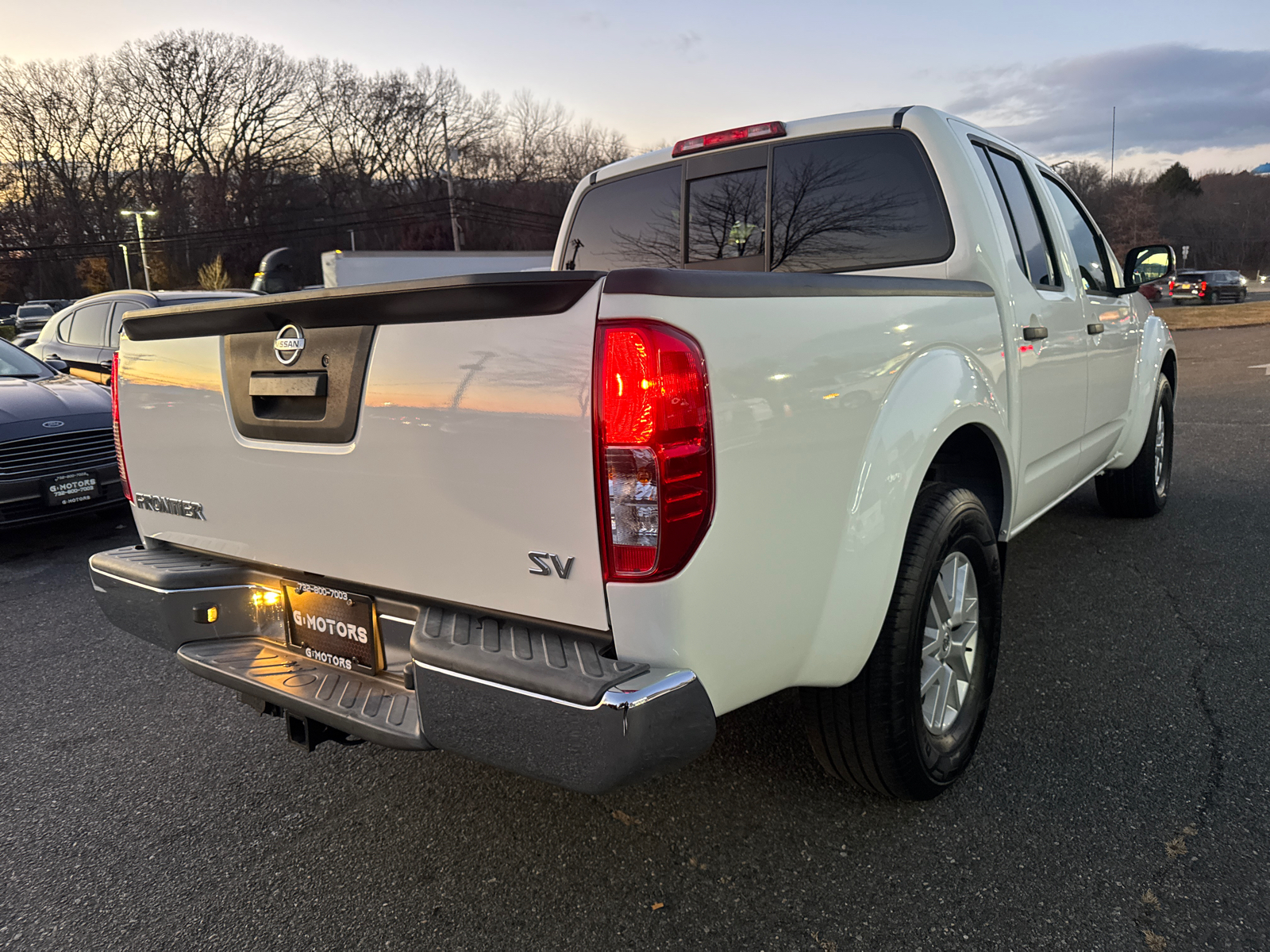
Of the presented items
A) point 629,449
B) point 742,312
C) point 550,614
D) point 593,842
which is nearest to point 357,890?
point 593,842

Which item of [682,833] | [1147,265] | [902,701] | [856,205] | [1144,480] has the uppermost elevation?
[856,205]

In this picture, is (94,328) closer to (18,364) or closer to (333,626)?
(18,364)

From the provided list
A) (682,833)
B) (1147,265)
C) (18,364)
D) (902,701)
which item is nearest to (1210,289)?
(1147,265)

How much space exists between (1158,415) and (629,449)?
187 inches

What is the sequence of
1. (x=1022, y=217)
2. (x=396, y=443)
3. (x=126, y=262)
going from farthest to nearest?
(x=126, y=262) < (x=1022, y=217) < (x=396, y=443)

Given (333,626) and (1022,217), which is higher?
(1022,217)

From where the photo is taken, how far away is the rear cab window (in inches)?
125

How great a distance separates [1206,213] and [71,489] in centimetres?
12285

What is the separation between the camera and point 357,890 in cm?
227

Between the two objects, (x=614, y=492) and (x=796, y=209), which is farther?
(x=796, y=209)

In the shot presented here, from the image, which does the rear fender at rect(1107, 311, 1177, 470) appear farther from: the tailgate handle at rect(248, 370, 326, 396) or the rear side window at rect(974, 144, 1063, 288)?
the tailgate handle at rect(248, 370, 326, 396)

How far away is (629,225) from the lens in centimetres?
403

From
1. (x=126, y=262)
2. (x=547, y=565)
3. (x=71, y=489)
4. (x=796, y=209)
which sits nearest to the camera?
(x=547, y=565)

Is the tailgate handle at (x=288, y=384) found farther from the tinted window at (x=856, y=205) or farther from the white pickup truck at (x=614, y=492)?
the tinted window at (x=856, y=205)
